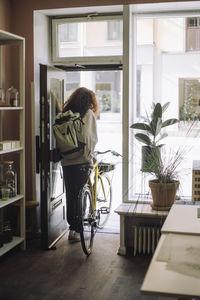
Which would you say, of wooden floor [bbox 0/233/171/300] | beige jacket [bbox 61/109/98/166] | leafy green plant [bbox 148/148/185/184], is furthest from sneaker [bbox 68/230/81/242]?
leafy green plant [bbox 148/148/185/184]

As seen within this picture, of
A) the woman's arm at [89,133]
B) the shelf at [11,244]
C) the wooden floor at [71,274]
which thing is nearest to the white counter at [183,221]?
the wooden floor at [71,274]

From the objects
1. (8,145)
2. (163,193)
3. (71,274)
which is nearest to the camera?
(71,274)

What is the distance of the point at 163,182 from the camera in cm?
415

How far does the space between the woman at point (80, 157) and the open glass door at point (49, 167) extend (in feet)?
0.56

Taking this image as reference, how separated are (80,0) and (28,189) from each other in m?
2.16

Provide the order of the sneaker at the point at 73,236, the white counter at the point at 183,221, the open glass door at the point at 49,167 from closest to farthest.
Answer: the white counter at the point at 183,221, the open glass door at the point at 49,167, the sneaker at the point at 73,236

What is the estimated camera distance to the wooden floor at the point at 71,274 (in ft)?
11.1

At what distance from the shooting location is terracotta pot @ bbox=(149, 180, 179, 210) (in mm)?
4113

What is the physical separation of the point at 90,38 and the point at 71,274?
2692 millimetres

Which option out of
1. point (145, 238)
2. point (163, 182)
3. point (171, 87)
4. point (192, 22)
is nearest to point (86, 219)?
point (145, 238)

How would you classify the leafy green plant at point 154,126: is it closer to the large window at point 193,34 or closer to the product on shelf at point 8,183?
the large window at point 193,34

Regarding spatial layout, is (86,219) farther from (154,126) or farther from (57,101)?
(57,101)

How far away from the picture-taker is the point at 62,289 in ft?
11.4

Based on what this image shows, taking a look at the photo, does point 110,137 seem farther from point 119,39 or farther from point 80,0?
point 80,0
